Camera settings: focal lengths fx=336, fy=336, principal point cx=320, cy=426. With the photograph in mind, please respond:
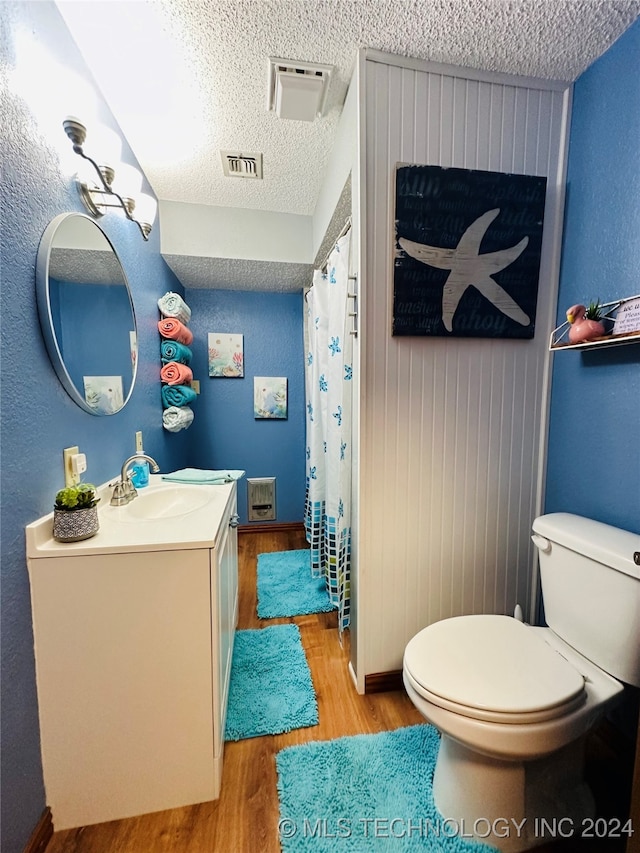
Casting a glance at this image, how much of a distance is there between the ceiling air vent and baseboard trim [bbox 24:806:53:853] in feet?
8.50

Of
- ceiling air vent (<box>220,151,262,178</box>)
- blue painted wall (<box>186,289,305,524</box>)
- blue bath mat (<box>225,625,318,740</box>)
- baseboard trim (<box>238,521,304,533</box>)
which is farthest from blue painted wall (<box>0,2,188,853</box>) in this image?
baseboard trim (<box>238,521,304,533</box>)

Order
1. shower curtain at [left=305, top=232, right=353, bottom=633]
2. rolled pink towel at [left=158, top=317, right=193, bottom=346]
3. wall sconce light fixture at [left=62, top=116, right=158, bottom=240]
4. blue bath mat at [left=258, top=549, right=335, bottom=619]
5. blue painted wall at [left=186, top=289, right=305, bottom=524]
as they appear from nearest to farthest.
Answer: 1. wall sconce light fixture at [left=62, top=116, right=158, bottom=240]
2. shower curtain at [left=305, top=232, right=353, bottom=633]
3. blue bath mat at [left=258, top=549, right=335, bottom=619]
4. rolled pink towel at [left=158, top=317, right=193, bottom=346]
5. blue painted wall at [left=186, top=289, right=305, bottom=524]

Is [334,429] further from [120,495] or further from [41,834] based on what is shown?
[41,834]

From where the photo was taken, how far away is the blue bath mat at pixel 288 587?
75.5 inches

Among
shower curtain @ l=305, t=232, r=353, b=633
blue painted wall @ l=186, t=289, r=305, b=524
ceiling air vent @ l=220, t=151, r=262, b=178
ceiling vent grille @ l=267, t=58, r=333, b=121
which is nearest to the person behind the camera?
ceiling vent grille @ l=267, t=58, r=333, b=121

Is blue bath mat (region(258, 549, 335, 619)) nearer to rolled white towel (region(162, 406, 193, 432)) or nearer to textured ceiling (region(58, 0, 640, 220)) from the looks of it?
rolled white towel (region(162, 406, 193, 432))

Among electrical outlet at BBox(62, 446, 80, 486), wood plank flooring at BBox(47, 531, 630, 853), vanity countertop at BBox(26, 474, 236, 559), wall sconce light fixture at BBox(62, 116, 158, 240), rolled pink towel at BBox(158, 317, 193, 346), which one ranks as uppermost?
wall sconce light fixture at BBox(62, 116, 158, 240)

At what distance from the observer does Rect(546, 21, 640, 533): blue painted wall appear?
1.09 meters

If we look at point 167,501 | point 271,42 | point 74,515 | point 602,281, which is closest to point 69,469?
point 74,515

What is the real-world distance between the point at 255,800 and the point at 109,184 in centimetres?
206

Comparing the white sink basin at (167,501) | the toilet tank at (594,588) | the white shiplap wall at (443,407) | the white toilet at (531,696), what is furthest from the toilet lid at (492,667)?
the white sink basin at (167,501)

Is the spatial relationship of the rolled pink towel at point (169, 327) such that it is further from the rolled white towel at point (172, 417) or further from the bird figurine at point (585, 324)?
the bird figurine at point (585, 324)

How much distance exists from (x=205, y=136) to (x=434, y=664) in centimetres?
231

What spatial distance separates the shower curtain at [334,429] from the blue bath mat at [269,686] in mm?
277
